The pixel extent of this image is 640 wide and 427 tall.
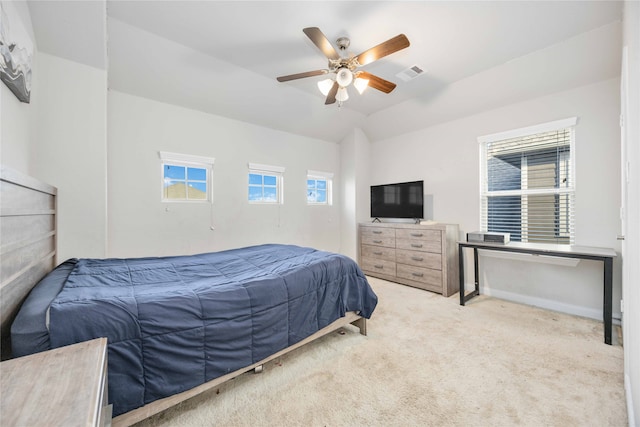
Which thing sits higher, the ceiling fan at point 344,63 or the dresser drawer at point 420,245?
the ceiling fan at point 344,63

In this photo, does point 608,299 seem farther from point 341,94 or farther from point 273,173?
point 273,173

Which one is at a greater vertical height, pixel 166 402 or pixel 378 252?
pixel 378 252

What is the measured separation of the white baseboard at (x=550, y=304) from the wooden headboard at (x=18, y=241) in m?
4.26

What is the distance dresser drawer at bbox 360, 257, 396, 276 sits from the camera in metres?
3.99

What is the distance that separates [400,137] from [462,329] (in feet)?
10.3

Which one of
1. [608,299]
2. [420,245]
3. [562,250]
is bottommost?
[608,299]

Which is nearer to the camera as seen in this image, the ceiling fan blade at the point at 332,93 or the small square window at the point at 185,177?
the ceiling fan blade at the point at 332,93

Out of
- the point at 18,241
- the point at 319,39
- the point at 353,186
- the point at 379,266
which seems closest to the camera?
the point at 18,241

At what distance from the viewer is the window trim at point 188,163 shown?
10.1ft

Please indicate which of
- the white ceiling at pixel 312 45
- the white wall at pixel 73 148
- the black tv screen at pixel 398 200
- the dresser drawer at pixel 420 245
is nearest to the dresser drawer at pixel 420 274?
the dresser drawer at pixel 420 245

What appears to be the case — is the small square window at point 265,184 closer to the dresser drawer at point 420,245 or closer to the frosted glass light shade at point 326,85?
the frosted glass light shade at point 326,85

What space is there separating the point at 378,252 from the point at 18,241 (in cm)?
387

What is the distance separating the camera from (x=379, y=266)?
13.7 ft

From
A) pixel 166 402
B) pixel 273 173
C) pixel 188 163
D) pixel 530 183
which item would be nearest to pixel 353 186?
pixel 273 173
